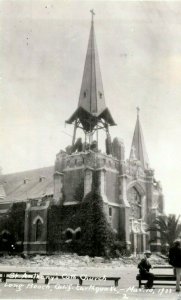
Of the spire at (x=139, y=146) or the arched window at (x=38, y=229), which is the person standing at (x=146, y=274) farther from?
the spire at (x=139, y=146)

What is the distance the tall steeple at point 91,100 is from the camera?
45.7 metres

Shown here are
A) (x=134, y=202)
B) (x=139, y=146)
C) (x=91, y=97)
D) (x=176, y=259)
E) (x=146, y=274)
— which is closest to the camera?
(x=176, y=259)

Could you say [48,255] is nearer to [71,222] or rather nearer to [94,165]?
[71,222]

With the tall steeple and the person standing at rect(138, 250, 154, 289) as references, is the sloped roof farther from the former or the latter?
the person standing at rect(138, 250, 154, 289)

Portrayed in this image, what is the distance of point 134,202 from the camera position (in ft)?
157

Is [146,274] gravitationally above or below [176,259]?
below

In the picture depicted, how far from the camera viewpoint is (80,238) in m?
40.7

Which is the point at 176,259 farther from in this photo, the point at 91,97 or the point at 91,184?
the point at 91,97

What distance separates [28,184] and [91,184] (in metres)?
14.0

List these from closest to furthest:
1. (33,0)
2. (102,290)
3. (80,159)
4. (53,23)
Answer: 1. (102,290)
2. (33,0)
3. (53,23)
4. (80,159)

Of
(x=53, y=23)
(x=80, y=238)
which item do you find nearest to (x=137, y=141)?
(x=80, y=238)

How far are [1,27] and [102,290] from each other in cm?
949

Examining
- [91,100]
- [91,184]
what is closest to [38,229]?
[91,184]

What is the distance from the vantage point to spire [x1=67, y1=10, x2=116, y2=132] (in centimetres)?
4566
